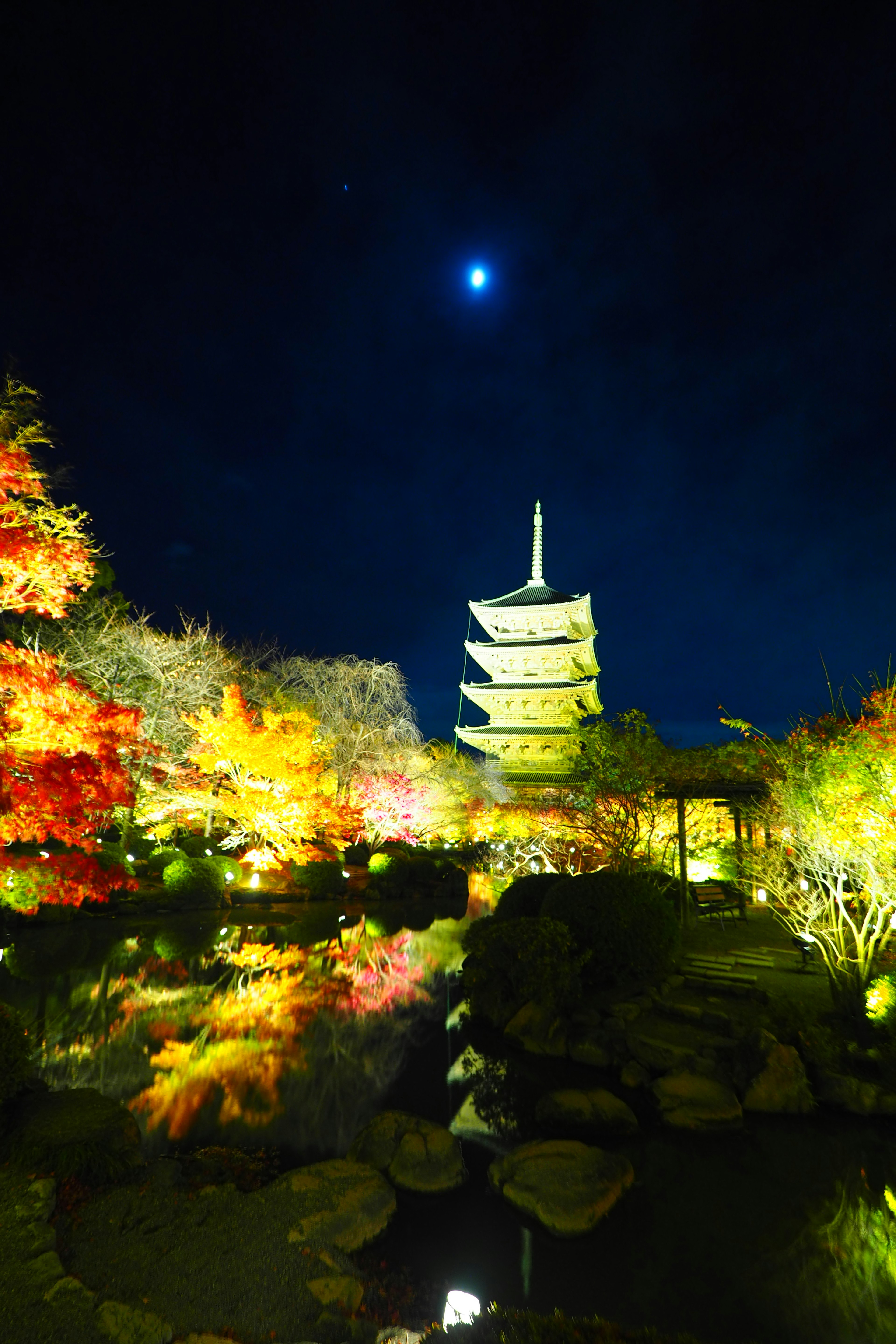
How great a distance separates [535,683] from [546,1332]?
27310 millimetres

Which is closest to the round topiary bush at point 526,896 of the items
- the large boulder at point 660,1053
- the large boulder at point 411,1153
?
the large boulder at point 660,1053

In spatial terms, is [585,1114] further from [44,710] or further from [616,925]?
[44,710]

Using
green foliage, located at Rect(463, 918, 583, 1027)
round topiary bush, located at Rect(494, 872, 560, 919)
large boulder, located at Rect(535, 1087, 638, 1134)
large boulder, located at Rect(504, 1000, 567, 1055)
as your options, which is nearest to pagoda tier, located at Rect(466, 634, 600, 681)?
round topiary bush, located at Rect(494, 872, 560, 919)

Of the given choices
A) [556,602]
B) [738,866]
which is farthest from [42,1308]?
[556,602]

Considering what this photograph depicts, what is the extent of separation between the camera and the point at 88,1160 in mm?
4391

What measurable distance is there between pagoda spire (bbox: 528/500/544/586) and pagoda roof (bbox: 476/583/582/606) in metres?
0.74

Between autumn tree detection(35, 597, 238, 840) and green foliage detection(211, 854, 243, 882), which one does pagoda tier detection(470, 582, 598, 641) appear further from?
green foliage detection(211, 854, 243, 882)

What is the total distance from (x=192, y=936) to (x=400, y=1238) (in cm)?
1036

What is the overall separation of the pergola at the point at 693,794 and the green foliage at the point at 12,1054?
10.2 m

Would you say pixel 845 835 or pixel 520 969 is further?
pixel 520 969

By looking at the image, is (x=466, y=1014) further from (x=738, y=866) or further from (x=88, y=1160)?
(x=738, y=866)

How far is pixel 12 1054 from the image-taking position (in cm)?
488

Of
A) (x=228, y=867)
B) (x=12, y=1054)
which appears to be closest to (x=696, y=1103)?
(x=12, y=1054)

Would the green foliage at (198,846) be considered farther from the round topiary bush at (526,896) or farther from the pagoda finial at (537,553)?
the pagoda finial at (537,553)
